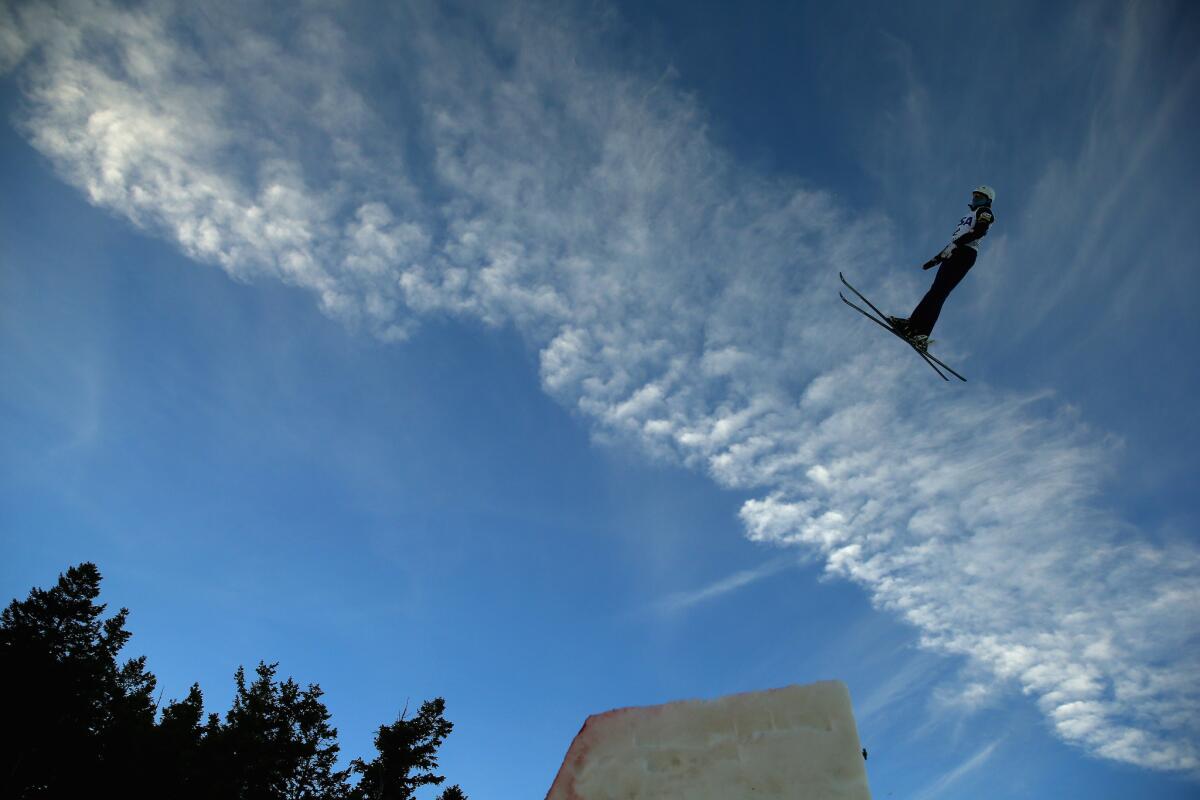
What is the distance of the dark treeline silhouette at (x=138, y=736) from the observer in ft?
83.5

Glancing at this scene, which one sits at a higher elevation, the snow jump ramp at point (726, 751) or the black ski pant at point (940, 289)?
the black ski pant at point (940, 289)

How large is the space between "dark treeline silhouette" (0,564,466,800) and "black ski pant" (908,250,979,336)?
25.1 m

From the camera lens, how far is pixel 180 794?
2525 cm

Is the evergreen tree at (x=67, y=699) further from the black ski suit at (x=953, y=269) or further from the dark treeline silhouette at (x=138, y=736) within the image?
the black ski suit at (x=953, y=269)

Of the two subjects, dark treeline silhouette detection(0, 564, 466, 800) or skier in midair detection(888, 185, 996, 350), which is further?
dark treeline silhouette detection(0, 564, 466, 800)

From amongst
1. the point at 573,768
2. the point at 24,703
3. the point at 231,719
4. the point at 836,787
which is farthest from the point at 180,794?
the point at 836,787

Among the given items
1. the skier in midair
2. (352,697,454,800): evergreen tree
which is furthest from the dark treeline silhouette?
the skier in midair

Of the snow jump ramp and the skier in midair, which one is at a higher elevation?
the skier in midair

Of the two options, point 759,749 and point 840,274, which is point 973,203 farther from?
point 759,749

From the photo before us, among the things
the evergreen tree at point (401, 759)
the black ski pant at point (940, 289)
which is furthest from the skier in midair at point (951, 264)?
the evergreen tree at point (401, 759)

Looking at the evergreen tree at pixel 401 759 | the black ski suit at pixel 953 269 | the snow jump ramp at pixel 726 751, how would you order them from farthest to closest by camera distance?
the evergreen tree at pixel 401 759
the black ski suit at pixel 953 269
the snow jump ramp at pixel 726 751

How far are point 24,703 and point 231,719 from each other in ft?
25.9

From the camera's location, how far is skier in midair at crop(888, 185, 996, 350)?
968cm

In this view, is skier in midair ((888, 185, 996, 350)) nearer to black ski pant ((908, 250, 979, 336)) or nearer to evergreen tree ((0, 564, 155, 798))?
black ski pant ((908, 250, 979, 336))
